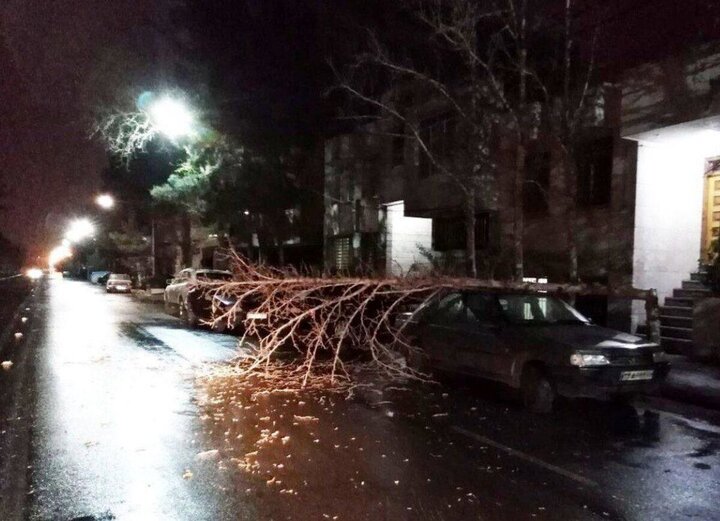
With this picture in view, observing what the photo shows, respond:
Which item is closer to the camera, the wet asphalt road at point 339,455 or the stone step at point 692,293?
the wet asphalt road at point 339,455

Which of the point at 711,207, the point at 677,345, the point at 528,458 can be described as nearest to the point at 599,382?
the point at 528,458

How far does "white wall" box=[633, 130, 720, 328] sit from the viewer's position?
1358 cm

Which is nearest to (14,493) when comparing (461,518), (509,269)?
(461,518)

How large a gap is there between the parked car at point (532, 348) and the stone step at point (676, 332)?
15.8ft

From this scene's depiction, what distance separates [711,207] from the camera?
14094mm

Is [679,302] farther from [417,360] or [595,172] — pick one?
[417,360]

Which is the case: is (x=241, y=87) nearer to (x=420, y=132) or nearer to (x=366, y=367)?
(x=420, y=132)

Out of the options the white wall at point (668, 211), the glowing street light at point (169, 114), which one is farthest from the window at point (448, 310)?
the glowing street light at point (169, 114)

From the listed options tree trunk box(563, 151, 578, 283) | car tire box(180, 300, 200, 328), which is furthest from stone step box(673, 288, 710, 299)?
car tire box(180, 300, 200, 328)

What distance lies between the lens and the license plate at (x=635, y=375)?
309 inches

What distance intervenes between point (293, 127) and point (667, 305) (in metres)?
15.2

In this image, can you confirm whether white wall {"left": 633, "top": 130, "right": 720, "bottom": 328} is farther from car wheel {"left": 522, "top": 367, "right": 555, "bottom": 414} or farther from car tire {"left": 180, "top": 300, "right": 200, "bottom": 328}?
car tire {"left": 180, "top": 300, "right": 200, "bottom": 328}

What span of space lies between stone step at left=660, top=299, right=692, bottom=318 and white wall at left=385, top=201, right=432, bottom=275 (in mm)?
8991

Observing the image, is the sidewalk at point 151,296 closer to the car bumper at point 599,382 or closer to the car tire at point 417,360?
the car tire at point 417,360
